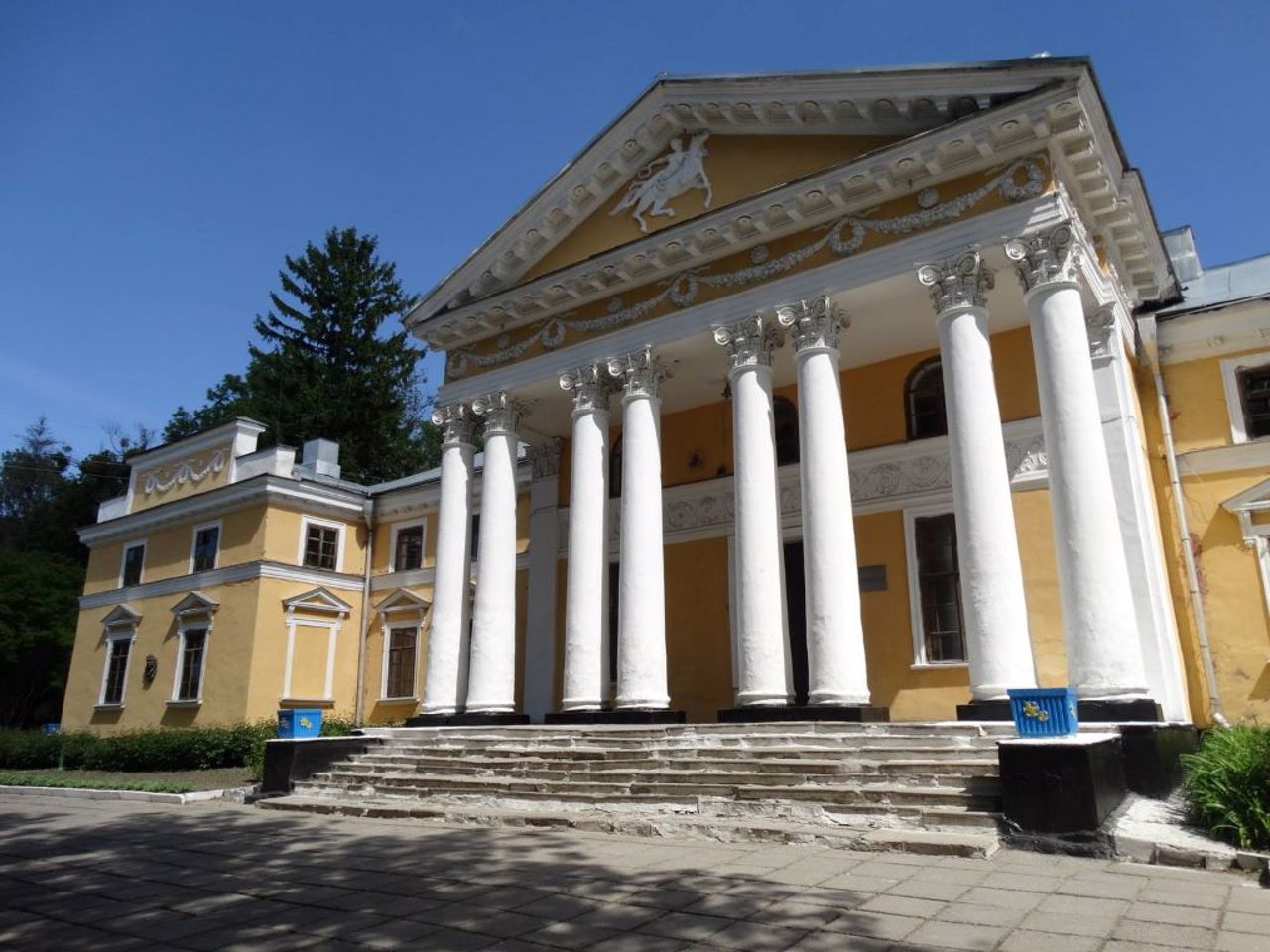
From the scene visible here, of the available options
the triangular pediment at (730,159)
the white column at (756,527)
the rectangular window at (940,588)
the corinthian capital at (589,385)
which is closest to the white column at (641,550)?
the corinthian capital at (589,385)

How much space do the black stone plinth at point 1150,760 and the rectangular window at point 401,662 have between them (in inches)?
717

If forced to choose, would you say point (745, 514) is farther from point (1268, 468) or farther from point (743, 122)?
point (1268, 468)

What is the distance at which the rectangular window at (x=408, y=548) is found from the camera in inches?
971

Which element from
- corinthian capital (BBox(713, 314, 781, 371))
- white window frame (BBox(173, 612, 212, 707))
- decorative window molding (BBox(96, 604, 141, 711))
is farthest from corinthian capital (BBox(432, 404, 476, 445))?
decorative window molding (BBox(96, 604, 141, 711))

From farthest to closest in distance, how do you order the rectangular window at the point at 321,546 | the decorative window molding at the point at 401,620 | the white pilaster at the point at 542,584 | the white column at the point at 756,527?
the rectangular window at the point at 321,546
the decorative window molding at the point at 401,620
the white pilaster at the point at 542,584
the white column at the point at 756,527

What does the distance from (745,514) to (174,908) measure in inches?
330

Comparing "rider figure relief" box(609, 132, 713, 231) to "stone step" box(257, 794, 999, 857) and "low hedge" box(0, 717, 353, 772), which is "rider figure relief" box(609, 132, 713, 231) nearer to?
"stone step" box(257, 794, 999, 857)

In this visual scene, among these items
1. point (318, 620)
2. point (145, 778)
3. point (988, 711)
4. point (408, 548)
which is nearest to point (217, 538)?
point (318, 620)

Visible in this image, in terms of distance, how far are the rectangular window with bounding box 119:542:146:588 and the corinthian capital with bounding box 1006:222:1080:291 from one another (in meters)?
24.6

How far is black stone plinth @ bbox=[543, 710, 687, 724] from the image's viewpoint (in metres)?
12.4

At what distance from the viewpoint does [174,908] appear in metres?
5.70

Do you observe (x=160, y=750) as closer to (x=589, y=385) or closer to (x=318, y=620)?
(x=318, y=620)

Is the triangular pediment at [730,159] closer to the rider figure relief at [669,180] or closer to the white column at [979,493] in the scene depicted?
the rider figure relief at [669,180]

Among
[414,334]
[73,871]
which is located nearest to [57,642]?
[414,334]
